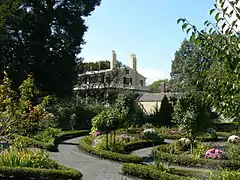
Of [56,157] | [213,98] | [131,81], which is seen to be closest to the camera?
[213,98]

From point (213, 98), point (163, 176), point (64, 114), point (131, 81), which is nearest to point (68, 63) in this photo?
point (64, 114)

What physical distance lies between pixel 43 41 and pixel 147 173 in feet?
67.2

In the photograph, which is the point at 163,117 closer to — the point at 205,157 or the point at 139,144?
the point at 139,144

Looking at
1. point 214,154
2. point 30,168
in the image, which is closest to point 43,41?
point 214,154

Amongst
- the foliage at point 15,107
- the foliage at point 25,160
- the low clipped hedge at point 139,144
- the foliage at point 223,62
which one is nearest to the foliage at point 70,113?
the low clipped hedge at point 139,144

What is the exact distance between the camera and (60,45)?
97.7 ft

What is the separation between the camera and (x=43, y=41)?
2927 centimetres

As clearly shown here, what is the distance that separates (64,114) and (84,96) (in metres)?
15.9

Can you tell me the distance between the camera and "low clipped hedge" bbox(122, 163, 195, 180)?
9.93 metres

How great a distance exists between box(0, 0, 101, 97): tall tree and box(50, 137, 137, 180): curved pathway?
1156 cm

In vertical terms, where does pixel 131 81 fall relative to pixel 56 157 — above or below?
above

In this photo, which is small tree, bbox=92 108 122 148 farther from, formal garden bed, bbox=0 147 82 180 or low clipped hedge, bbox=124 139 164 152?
formal garden bed, bbox=0 147 82 180

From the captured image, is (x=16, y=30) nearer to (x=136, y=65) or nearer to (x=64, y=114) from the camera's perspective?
(x=64, y=114)

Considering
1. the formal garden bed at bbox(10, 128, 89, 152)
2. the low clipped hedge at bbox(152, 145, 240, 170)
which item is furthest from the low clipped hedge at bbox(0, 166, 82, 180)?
the low clipped hedge at bbox(152, 145, 240, 170)
